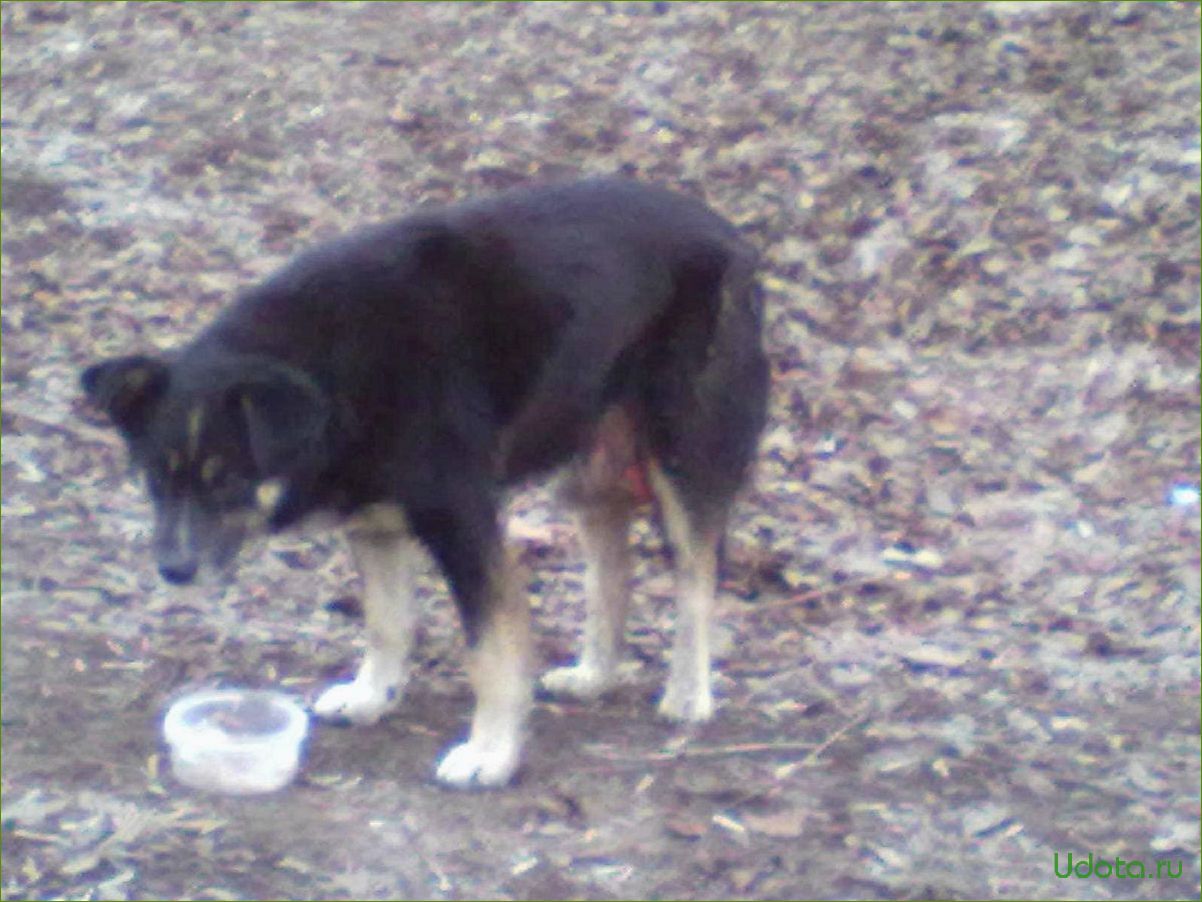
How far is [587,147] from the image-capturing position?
9.91m

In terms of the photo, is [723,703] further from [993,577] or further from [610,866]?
[993,577]

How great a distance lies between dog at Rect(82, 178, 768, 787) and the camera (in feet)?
14.7

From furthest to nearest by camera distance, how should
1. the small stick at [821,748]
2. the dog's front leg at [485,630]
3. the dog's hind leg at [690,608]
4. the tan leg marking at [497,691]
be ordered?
the dog's hind leg at [690,608]
the small stick at [821,748]
the tan leg marking at [497,691]
the dog's front leg at [485,630]

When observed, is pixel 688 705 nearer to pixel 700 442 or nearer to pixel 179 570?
pixel 700 442

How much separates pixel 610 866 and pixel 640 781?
1.76 ft

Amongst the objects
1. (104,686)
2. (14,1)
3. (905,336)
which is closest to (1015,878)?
(104,686)

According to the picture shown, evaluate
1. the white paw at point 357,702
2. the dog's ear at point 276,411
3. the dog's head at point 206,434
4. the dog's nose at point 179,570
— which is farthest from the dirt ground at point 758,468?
the dog's ear at point 276,411

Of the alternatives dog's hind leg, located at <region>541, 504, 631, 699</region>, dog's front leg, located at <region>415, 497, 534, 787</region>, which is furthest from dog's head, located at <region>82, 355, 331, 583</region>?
dog's hind leg, located at <region>541, 504, 631, 699</region>

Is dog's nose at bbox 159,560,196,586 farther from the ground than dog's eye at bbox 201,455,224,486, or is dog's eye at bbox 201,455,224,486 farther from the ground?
dog's eye at bbox 201,455,224,486

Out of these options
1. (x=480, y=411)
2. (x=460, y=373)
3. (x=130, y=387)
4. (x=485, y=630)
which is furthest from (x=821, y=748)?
(x=130, y=387)

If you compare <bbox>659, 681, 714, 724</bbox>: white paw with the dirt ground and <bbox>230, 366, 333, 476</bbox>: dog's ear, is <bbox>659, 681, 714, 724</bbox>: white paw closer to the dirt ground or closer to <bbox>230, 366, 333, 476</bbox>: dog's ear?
the dirt ground

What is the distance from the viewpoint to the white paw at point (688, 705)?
18.3 ft

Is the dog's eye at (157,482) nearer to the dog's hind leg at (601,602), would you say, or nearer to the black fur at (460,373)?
the black fur at (460,373)

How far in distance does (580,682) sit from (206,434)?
2.01 meters
